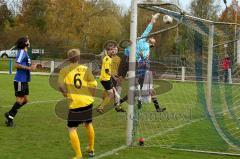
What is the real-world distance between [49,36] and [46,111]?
116ft

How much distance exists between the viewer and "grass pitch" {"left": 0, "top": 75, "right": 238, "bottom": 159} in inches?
303

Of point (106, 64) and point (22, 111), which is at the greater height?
point (106, 64)

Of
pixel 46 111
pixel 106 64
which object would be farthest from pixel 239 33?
pixel 46 111

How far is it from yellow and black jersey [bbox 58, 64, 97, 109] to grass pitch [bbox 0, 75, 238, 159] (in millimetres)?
889

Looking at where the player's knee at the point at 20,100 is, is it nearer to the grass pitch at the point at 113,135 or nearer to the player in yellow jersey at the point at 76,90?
the grass pitch at the point at 113,135

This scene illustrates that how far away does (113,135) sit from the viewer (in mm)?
9453

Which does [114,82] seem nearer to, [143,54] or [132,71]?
[143,54]

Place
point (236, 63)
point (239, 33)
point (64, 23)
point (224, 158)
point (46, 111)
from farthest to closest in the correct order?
1. point (64, 23)
2. point (46, 111)
3. point (236, 63)
4. point (239, 33)
5. point (224, 158)

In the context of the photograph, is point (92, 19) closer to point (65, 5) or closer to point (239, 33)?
point (65, 5)

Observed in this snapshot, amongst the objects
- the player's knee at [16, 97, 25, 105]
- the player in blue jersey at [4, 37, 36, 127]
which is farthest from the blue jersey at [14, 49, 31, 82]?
the player's knee at [16, 97, 25, 105]

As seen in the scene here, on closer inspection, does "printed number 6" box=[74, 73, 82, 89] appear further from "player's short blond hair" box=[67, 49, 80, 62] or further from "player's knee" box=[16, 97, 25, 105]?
"player's knee" box=[16, 97, 25, 105]

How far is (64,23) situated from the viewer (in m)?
46.1

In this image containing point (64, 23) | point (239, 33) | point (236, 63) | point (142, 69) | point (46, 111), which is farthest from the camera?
point (64, 23)

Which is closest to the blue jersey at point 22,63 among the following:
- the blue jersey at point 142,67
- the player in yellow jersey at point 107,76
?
the player in yellow jersey at point 107,76
